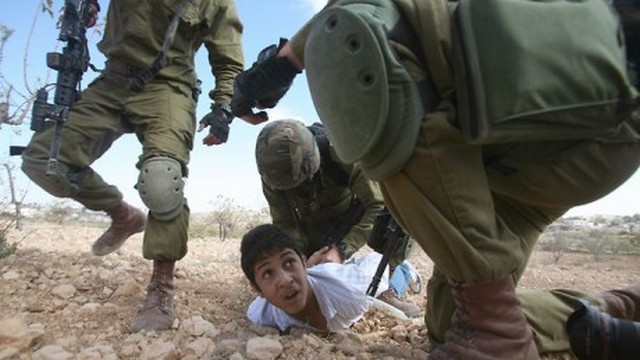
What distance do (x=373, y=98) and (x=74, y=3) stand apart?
6.44ft

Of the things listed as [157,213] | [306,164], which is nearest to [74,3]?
[157,213]

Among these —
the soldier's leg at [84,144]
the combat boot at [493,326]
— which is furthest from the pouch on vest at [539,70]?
the soldier's leg at [84,144]

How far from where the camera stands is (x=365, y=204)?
2969 mm

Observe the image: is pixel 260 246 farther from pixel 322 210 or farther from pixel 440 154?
pixel 440 154

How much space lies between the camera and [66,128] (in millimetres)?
2406

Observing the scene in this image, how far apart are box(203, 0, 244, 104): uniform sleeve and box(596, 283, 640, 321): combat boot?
1819 mm

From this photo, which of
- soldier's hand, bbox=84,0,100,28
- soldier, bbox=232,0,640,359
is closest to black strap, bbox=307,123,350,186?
soldier's hand, bbox=84,0,100,28

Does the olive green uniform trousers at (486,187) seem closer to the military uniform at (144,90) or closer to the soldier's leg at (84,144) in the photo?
the military uniform at (144,90)

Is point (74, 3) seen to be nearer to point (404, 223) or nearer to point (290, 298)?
→ point (290, 298)

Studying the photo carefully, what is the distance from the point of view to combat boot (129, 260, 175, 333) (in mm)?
1934

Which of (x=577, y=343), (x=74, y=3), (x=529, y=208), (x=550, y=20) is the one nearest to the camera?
(x=550, y=20)

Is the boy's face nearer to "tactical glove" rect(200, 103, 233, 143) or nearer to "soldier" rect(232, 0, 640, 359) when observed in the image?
"tactical glove" rect(200, 103, 233, 143)

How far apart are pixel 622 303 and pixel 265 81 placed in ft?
3.89

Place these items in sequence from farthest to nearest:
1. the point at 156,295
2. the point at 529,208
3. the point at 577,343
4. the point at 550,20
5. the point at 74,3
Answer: the point at 74,3 < the point at 156,295 < the point at 529,208 < the point at 577,343 < the point at 550,20
